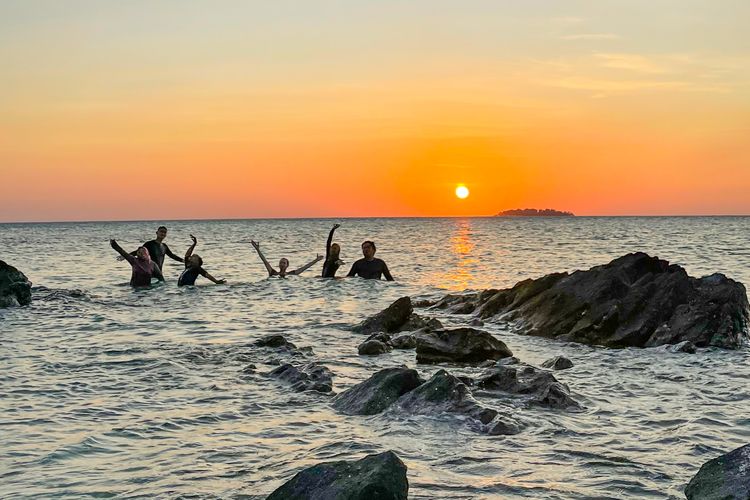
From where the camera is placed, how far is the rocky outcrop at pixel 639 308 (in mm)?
15383

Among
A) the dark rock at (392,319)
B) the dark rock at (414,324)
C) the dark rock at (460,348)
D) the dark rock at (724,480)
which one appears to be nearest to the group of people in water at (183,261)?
the dark rock at (392,319)

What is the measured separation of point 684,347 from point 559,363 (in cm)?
298

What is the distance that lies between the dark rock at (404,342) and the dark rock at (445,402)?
5.07 meters

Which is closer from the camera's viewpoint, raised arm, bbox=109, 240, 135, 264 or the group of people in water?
raised arm, bbox=109, 240, 135, 264

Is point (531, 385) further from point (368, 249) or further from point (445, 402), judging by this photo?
point (368, 249)

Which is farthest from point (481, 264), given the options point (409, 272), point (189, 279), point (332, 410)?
point (332, 410)

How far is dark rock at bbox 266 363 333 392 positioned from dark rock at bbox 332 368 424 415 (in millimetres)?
783

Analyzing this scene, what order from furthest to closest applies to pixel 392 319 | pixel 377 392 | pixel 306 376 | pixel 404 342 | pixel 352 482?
1. pixel 392 319
2. pixel 404 342
3. pixel 306 376
4. pixel 377 392
5. pixel 352 482

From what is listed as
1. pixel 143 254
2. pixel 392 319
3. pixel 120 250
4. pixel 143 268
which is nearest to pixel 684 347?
pixel 392 319

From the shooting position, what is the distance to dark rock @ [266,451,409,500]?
6.12 m

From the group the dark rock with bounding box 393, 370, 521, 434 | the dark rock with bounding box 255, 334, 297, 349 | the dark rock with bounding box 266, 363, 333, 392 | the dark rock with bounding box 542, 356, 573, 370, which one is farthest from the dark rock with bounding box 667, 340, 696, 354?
the dark rock with bounding box 255, 334, 297, 349

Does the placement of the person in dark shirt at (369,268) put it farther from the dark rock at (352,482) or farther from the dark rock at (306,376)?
the dark rock at (352,482)

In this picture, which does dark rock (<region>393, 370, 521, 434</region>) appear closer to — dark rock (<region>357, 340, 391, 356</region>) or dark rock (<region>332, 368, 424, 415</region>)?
dark rock (<region>332, 368, 424, 415</region>)

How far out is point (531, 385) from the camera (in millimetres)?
10969
